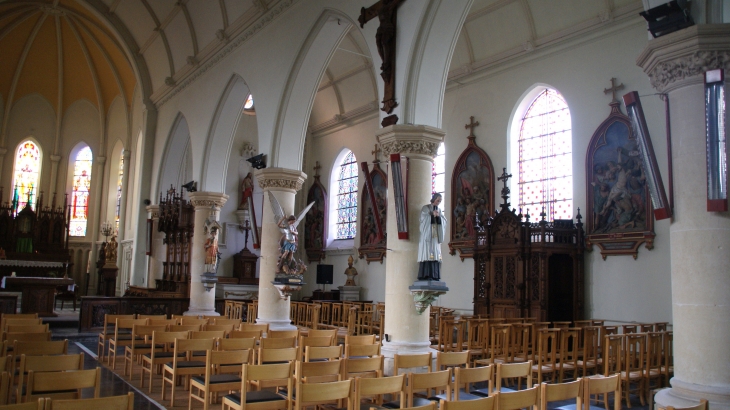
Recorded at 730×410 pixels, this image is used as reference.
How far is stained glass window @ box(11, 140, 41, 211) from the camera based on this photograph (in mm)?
25781

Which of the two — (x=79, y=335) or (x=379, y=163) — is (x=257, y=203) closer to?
(x=379, y=163)

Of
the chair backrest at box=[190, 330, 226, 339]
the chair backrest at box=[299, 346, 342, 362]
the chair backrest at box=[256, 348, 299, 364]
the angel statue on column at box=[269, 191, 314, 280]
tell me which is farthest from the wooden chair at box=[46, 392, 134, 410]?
the angel statue on column at box=[269, 191, 314, 280]

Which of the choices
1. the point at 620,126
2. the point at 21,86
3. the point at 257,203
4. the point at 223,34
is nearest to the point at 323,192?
the point at 257,203

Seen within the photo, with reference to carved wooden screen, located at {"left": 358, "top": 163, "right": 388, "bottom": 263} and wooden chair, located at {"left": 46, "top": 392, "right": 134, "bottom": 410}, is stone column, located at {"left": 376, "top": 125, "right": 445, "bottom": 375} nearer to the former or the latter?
wooden chair, located at {"left": 46, "top": 392, "right": 134, "bottom": 410}

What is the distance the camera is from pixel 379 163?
19.8m

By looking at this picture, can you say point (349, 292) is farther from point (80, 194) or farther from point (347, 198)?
point (80, 194)

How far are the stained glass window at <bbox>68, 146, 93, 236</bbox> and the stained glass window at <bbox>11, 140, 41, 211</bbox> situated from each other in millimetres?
1513

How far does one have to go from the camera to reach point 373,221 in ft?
65.1

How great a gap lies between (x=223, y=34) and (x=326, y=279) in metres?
8.90

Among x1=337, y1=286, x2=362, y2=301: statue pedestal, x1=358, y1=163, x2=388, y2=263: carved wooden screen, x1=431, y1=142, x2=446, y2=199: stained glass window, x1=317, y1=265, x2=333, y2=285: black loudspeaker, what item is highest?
x1=431, y1=142, x2=446, y2=199: stained glass window

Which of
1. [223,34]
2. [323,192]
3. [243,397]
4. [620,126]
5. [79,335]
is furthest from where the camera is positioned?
[323,192]

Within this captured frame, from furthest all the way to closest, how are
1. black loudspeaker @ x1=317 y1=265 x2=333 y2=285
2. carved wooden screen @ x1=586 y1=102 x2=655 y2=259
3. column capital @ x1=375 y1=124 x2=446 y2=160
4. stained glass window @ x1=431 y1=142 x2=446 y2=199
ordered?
1. black loudspeaker @ x1=317 y1=265 x2=333 y2=285
2. stained glass window @ x1=431 y1=142 x2=446 y2=199
3. carved wooden screen @ x1=586 y1=102 x2=655 y2=259
4. column capital @ x1=375 y1=124 x2=446 y2=160

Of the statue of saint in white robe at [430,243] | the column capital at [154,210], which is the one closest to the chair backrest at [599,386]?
the statue of saint in white robe at [430,243]

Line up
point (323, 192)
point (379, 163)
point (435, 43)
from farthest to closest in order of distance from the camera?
point (323, 192) → point (379, 163) → point (435, 43)
